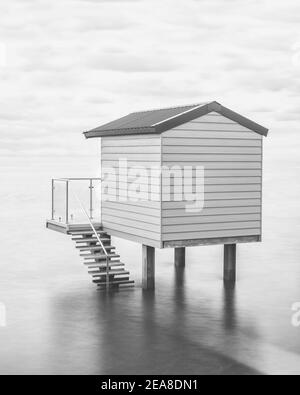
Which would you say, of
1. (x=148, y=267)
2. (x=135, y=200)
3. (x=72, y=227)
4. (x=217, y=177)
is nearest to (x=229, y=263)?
(x=148, y=267)

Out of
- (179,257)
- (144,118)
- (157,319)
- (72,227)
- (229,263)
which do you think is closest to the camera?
(157,319)

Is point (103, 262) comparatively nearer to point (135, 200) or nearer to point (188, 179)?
point (135, 200)

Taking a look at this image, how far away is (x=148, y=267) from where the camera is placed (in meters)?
21.5

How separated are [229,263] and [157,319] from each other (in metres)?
5.70

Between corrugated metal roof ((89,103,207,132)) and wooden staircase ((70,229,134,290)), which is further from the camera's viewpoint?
wooden staircase ((70,229,134,290))

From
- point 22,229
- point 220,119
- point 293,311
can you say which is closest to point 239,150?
point 220,119

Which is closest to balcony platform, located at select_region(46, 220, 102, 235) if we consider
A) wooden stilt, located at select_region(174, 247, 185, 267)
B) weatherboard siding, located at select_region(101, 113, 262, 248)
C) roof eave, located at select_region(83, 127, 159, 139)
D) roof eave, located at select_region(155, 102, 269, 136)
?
weatherboard siding, located at select_region(101, 113, 262, 248)

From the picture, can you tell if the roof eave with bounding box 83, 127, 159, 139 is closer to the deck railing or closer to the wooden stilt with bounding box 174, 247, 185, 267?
the deck railing

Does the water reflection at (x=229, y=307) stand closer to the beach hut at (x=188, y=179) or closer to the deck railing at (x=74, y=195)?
the beach hut at (x=188, y=179)

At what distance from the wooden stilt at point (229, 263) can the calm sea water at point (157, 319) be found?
423mm

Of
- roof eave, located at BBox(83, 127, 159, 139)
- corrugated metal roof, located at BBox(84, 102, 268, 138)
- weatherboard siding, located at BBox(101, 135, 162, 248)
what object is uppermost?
corrugated metal roof, located at BBox(84, 102, 268, 138)

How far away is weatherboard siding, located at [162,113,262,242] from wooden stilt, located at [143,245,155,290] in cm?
151

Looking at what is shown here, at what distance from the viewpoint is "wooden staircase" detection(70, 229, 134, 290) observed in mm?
21578

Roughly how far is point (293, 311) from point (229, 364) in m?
5.65
